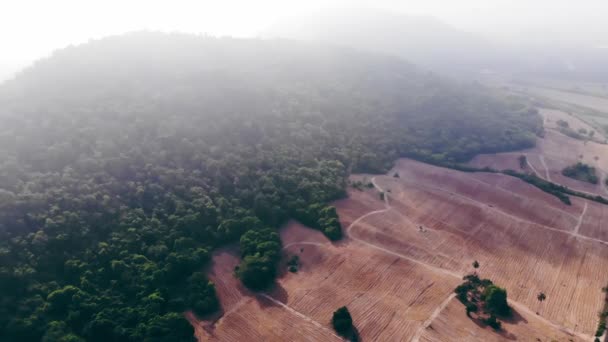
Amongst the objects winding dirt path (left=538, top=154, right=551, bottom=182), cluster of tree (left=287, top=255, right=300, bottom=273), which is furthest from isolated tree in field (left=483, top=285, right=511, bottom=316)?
winding dirt path (left=538, top=154, right=551, bottom=182)

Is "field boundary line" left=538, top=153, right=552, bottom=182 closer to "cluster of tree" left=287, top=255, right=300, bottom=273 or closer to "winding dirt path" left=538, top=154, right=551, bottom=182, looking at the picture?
"winding dirt path" left=538, top=154, right=551, bottom=182

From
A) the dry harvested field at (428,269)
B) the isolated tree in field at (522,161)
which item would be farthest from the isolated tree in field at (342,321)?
the isolated tree in field at (522,161)

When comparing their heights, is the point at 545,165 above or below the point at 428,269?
below

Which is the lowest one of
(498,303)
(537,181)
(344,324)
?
(537,181)

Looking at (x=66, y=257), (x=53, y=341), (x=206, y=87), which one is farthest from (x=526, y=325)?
(x=206, y=87)

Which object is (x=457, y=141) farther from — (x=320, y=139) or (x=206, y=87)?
(x=206, y=87)

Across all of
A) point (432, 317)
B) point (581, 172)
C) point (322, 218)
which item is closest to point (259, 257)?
point (322, 218)

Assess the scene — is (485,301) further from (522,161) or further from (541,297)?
(522,161)
